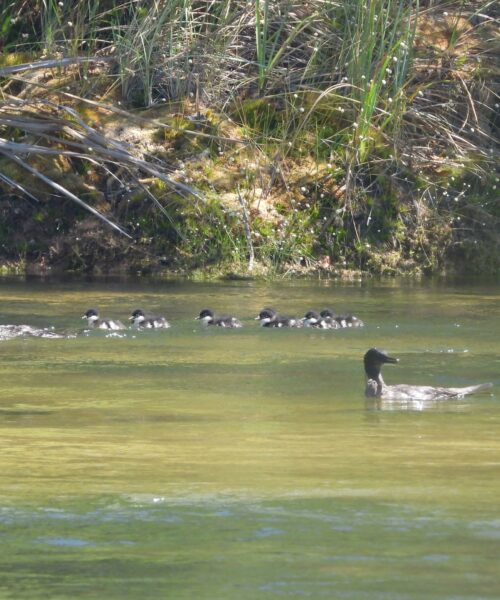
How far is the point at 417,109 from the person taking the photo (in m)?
21.7

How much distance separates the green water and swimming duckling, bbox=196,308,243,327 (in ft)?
0.95

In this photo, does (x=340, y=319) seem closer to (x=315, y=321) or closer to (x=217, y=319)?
(x=315, y=321)

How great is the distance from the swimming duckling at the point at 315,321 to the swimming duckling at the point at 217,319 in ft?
2.03

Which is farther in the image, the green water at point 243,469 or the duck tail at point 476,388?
the duck tail at point 476,388

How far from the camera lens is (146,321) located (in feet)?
47.9

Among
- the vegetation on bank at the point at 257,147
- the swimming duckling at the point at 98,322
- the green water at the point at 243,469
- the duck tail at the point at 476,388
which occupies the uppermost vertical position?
the vegetation on bank at the point at 257,147

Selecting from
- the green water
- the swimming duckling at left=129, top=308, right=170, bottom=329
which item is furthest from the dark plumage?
Answer: the swimming duckling at left=129, top=308, right=170, bottom=329

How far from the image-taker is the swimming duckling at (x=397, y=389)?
10414 millimetres

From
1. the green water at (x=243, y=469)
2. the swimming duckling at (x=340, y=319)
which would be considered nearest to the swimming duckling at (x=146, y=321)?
the green water at (x=243, y=469)

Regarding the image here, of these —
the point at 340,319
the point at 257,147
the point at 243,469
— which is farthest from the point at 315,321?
the point at 243,469

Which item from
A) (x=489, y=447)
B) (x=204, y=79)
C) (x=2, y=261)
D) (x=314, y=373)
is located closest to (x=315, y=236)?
(x=204, y=79)

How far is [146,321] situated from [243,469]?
687 cm

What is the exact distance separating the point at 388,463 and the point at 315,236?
1284cm

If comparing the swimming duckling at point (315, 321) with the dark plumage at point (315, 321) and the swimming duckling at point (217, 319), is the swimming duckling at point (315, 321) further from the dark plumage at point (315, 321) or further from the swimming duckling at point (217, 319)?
the swimming duckling at point (217, 319)
